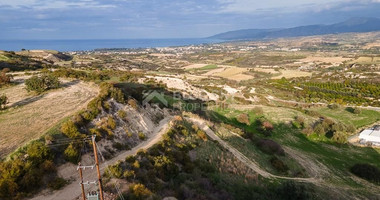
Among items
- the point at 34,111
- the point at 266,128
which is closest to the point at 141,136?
the point at 34,111

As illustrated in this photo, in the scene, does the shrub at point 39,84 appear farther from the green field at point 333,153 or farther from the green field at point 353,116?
the green field at point 353,116

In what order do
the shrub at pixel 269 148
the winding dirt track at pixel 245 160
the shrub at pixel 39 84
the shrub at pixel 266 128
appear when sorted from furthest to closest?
the shrub at pixel 266 128 → the shrub at pixel 269 148 → the shrub at pixel 39 84 → the winding dirt track at pixel 245 160

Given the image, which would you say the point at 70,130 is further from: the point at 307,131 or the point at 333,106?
the point at 333,106

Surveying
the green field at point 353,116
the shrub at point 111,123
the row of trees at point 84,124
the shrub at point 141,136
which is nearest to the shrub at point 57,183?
the row of trees at point 84,124

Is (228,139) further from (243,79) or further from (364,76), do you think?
(364,76)

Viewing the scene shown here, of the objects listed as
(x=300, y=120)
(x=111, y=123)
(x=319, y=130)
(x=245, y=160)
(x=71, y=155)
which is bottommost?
(x=319, y=130)

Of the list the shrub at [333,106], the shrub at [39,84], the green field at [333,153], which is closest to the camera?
the shrub at [39,84]
